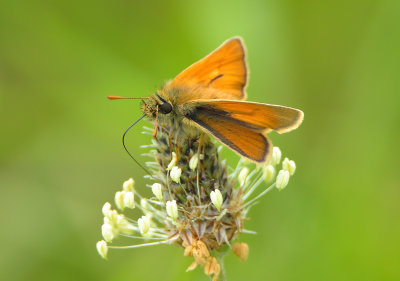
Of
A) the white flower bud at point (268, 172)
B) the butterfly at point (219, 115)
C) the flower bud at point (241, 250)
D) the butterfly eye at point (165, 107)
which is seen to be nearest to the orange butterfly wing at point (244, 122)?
the butterfly at point (219, 115)

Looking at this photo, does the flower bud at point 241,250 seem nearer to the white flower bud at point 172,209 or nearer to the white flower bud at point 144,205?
the white flower bud at point 172,209

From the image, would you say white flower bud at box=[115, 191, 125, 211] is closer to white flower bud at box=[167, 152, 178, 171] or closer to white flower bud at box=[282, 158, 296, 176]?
white flower bud at box=[167, 152, 178, 171]

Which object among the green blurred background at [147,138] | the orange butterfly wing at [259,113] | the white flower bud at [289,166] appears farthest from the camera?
the green blurred background at [147,138]

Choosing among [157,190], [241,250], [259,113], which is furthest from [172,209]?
[259,113]

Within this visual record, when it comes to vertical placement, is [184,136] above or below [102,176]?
above

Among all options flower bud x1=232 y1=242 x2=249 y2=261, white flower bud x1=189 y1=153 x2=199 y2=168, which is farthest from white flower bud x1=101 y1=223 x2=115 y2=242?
flower bud x1=232 y1=242 x2=249 y2=261
